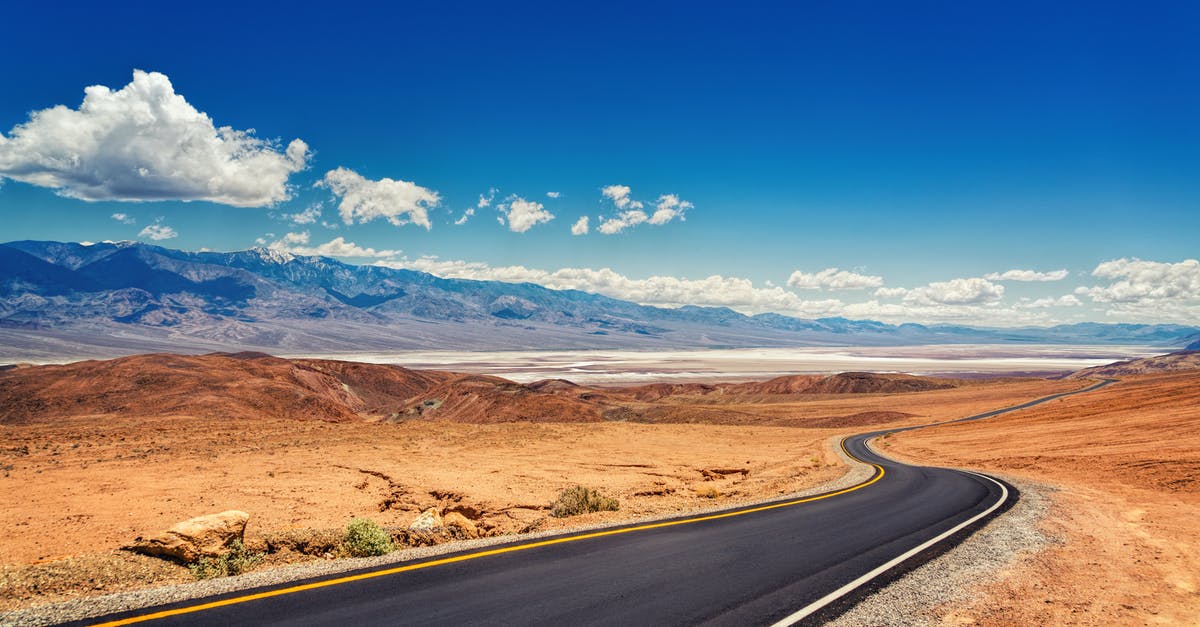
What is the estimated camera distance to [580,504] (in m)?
15.7

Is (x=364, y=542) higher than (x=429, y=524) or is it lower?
higher

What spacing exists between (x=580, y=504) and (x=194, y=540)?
874cm

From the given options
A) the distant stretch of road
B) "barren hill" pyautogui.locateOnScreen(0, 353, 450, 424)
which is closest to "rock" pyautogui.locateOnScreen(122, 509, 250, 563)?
the distant stretch of road

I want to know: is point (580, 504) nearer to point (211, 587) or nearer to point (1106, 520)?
point (211, 587)

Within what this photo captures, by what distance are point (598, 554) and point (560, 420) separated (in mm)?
57698

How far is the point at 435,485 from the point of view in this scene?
73.9 feet

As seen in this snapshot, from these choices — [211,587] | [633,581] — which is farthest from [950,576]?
[211,587]

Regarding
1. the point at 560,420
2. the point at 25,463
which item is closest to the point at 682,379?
the point at 560,420

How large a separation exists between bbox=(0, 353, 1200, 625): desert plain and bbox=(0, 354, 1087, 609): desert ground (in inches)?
4.4

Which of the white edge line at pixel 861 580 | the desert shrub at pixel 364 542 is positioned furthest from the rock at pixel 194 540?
the white edge line at pixel 861 580

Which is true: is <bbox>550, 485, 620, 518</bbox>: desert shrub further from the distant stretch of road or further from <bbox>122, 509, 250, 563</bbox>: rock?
<bbox>122, 509, 250, 563</bbox>: rock

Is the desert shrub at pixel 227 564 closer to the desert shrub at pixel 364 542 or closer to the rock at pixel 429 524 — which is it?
the desert shrub at pixel 364 542

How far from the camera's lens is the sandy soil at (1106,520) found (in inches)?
354

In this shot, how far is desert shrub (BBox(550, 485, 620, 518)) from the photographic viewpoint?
1556 cm
